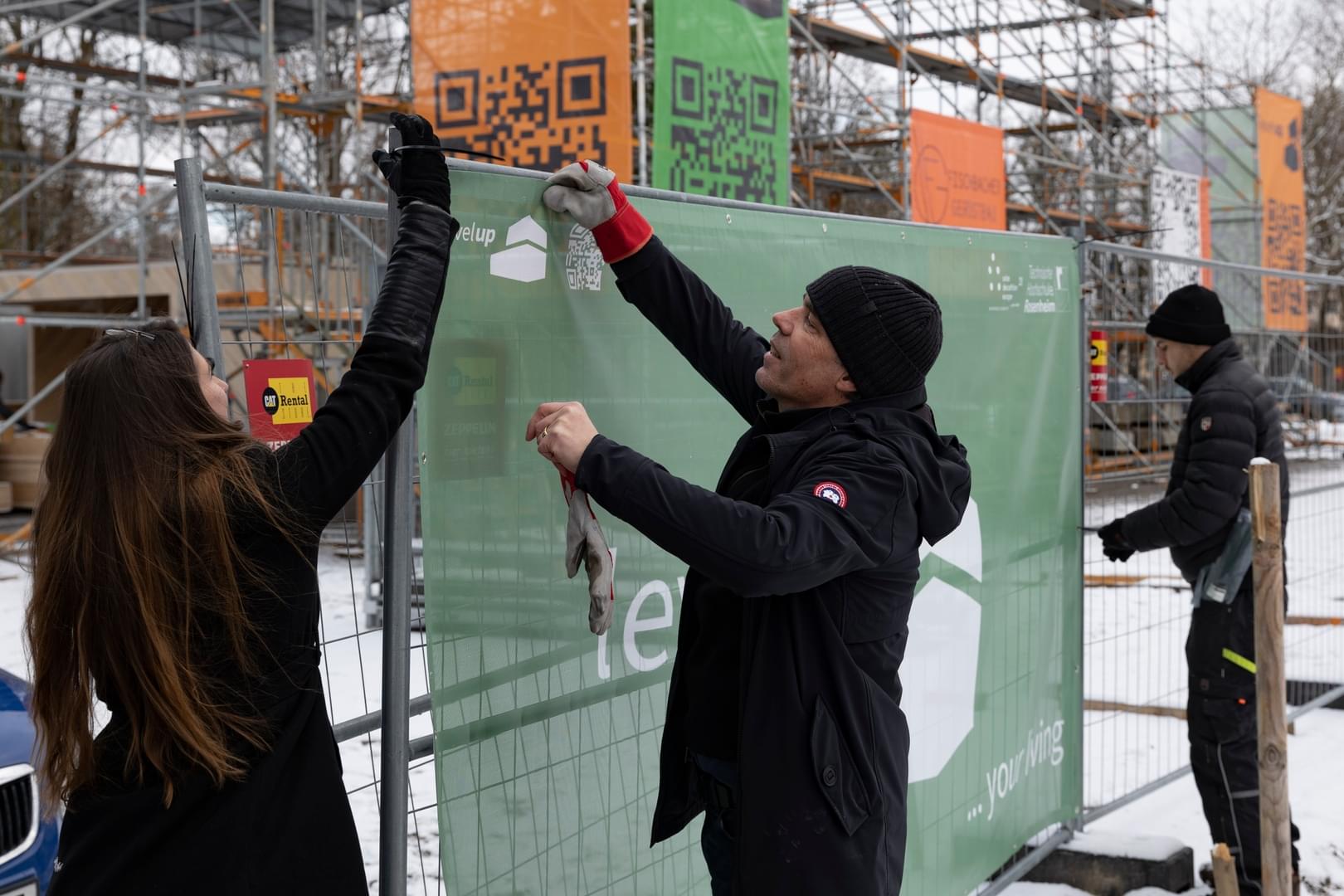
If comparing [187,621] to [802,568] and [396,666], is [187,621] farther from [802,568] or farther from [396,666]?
[802,568]

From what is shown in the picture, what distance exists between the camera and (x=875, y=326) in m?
2.21

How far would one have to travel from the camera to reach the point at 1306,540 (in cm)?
845

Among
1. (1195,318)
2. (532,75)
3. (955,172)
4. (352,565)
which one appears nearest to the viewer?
(1195,318)

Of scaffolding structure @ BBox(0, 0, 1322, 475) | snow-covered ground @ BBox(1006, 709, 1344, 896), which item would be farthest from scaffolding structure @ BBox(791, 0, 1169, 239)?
snow-covered ground @ BBox(1006, 709, 1344, 896)

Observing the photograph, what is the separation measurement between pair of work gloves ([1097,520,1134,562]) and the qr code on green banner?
465 cm

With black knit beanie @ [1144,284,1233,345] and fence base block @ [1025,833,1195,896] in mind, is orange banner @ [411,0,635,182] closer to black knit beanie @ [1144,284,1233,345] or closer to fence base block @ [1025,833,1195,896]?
black knit beanie @ [1144,284,1233,345]

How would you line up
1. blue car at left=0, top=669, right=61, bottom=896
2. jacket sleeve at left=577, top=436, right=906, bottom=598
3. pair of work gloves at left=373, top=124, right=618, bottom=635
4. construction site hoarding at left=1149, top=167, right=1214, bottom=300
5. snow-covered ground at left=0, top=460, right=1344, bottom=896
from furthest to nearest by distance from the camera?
construction site hoarding at left=1149, top=167, right=1214, bottom=300 → snow-covered ground at left=0, top=460, right=1344, bottom=896 → blue car at left=0, top=669, right=61, bottom=896 → pair of work gloves at left=373, top=124, right=618, bottom=635 → jacket sleeve at left=577, top=436, right=906, bottom=598

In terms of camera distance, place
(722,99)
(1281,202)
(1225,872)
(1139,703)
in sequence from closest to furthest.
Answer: (1225,872)
(1139,703)
(722,99)
(1281,202)

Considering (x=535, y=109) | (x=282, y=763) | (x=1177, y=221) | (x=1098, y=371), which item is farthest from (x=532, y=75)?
(x=1177, y=221)

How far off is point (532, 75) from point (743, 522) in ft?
22.6

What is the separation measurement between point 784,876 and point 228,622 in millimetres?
1002

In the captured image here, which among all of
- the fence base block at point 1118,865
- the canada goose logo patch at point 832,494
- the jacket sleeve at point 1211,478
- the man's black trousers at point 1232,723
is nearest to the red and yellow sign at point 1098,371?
the jacket sleeve at point 1211,478

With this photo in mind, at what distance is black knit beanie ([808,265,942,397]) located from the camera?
221cm

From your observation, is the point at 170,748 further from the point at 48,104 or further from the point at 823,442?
the point at 48,104
